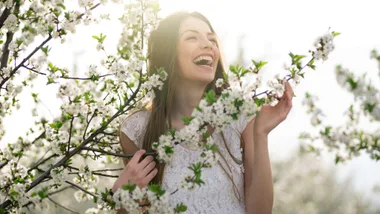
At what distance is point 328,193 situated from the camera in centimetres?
1552

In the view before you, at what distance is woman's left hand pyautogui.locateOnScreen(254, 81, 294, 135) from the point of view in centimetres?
221

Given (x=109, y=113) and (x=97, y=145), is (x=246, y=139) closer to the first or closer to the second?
(x=109, y=113)

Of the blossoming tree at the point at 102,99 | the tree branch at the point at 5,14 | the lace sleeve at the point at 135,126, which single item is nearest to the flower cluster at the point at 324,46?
the blossoming tree at the point at 102,99

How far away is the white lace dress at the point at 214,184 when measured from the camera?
8.96 feet

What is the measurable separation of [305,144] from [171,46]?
3.85 feet

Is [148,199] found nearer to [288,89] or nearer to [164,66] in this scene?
[288,89]

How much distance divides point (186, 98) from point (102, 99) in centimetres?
43

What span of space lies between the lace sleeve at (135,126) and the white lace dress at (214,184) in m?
0.23

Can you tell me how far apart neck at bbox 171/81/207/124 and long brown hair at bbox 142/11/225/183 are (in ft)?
0.14

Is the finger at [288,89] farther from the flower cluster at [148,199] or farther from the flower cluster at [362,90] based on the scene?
the flower cluster at [148,199]

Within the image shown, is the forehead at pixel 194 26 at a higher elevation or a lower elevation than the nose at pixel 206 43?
higher

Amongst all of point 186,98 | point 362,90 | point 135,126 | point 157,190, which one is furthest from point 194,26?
point 362,90

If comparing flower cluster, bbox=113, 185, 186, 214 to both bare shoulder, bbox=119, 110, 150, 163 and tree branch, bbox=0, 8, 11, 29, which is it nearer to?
bare shoulder, bbox=119, 110, 150, 163

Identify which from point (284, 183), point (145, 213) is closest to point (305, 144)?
point (145, 213)
